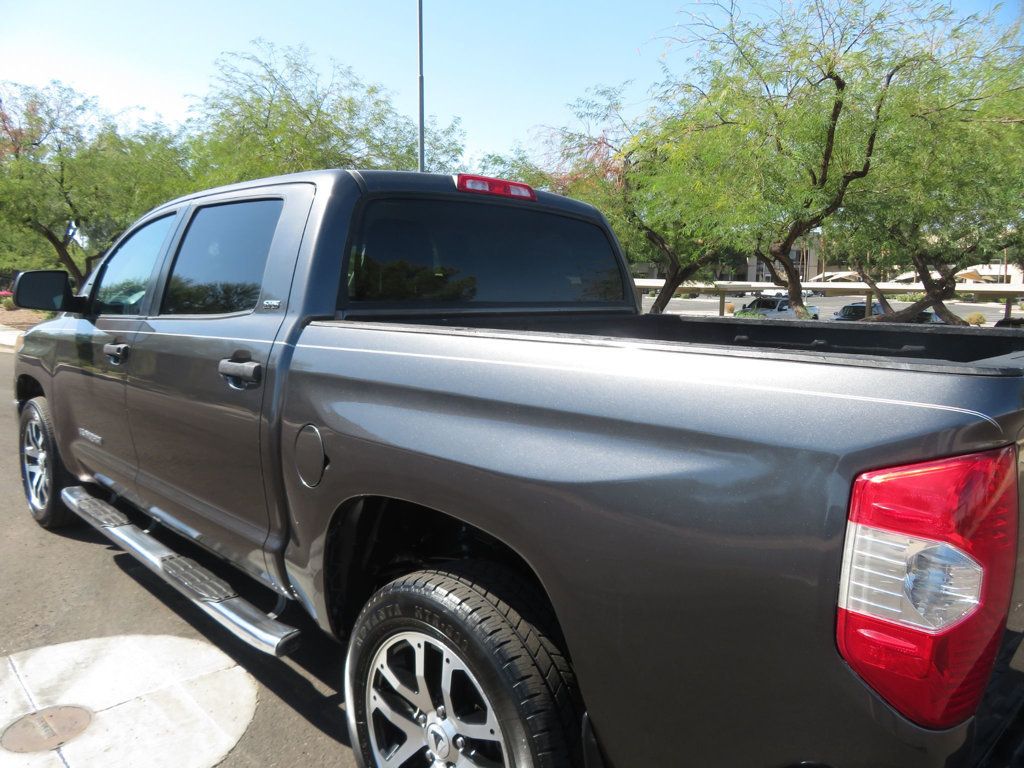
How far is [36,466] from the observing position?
192 inches

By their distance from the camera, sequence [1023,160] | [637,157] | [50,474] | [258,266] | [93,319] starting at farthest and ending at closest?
1. [637,157]
2. [1023,160]
3. [50,474]
4. [93,319]
5. [258,266]

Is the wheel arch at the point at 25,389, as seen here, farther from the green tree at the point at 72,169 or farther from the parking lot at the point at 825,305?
the parking lot at the point at 825,305

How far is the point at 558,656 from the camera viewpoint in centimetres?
185

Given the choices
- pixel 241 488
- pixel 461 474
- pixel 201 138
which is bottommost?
pixel 241 488

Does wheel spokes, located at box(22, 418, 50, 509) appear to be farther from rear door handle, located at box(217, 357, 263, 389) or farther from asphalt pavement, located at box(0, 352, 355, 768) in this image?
rear door handle, located at box(217, 357, 263, 389)


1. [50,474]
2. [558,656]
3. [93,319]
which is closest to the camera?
[558,656]

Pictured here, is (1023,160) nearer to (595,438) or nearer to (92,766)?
(595,438)

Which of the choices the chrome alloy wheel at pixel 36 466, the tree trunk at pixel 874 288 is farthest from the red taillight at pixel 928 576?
the tree trunk at pixel 874 288

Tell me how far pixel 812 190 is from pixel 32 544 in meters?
10.2

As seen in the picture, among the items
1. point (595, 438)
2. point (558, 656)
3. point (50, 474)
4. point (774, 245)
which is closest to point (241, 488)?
point (558, 656)

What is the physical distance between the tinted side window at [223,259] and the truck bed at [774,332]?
538 mm

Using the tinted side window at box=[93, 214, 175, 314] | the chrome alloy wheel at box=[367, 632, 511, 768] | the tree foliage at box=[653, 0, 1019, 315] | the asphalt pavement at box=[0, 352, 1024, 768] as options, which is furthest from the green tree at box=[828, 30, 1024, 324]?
the chrome alloy wheel at box=[367, 632, 511, 768]

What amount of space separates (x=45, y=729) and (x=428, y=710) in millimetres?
1687

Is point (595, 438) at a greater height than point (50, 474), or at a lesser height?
greater
